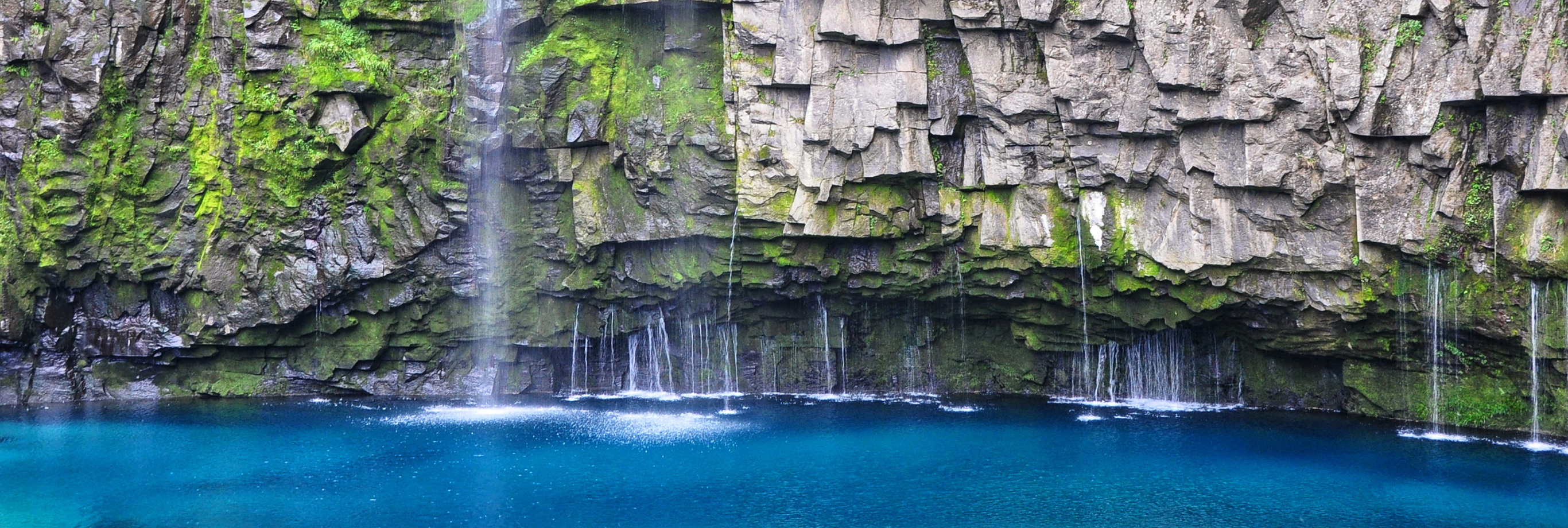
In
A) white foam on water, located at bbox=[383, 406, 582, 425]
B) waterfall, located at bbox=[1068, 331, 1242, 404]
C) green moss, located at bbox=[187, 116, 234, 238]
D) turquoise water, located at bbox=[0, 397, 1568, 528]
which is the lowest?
turquoise water, located at bbox=[0, 397, 1568, 528]

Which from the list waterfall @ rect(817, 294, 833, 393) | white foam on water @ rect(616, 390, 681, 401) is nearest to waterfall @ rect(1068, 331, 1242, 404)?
waterfall @ rect(817, 294, 833, 393)

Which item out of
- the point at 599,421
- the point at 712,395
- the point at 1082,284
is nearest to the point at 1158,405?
the point at 1082,284

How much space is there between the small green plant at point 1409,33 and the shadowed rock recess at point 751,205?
19 centimetres

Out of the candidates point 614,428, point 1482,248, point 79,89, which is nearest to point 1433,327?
point 1482,248

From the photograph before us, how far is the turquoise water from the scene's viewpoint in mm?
17906

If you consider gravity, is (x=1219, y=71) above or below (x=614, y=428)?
above

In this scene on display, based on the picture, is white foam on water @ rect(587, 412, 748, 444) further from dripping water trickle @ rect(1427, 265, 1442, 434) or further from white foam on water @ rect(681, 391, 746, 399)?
dripping water trickle @ rect(1427, 265, 1442, 434)

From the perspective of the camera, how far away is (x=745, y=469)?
20.8 meters

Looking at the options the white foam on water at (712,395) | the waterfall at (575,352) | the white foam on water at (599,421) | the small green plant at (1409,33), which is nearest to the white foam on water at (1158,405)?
the white foam on water at (712,395)

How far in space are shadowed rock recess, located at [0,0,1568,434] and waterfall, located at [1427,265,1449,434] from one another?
67mm

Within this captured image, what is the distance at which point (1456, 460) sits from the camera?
21.0 meters

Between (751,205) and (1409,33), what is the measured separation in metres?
13.3

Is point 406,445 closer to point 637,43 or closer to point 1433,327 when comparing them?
point 637,43

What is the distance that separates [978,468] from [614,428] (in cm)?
798
